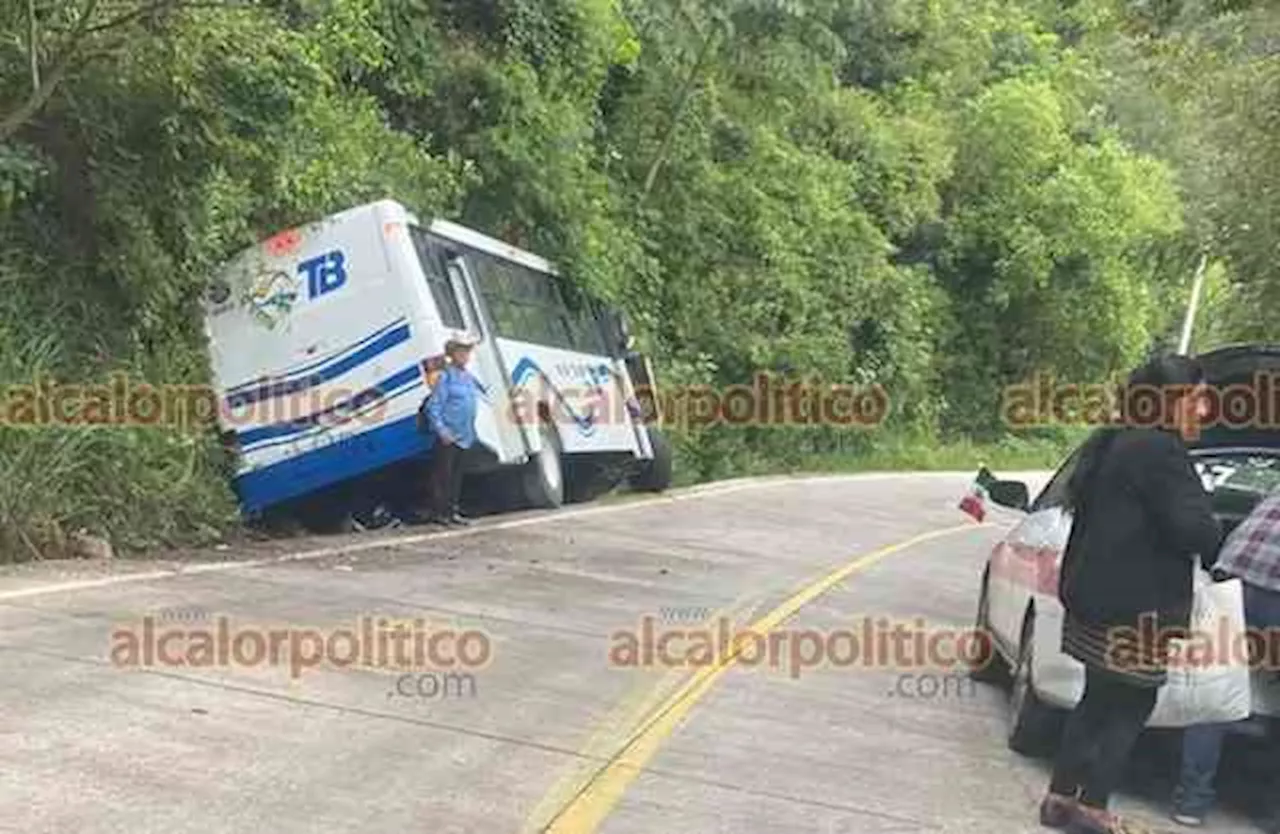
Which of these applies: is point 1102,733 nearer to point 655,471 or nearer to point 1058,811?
point 1058,811

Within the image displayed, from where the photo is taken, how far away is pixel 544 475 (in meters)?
17.7

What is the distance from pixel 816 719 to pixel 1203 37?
8.97 metres

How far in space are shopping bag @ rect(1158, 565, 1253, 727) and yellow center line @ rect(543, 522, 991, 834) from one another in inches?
85.2

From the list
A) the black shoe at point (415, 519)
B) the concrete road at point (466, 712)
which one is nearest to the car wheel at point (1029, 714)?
the concrete road at point (466, 712)

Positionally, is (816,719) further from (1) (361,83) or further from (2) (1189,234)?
(1) (361,83)

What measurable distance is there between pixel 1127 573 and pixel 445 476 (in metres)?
9.42

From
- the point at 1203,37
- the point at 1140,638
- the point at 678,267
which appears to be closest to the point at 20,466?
the point at 1140,638

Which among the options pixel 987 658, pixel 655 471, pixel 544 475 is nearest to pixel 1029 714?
pixel 987 658

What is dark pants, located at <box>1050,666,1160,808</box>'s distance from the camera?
634 cm

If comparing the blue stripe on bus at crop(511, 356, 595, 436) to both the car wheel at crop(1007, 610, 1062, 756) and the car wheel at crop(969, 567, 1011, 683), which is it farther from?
the car wheel at crop(1007, 610, 1062, 756)

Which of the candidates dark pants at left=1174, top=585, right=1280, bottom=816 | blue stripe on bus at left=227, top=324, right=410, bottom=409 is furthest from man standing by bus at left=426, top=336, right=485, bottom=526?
dark pants at left=1174, top=585, right=1280, bottom=816

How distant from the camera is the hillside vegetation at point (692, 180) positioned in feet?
41.4

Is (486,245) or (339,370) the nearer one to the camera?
(339,370)

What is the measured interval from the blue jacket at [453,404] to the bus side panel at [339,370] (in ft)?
0.69
